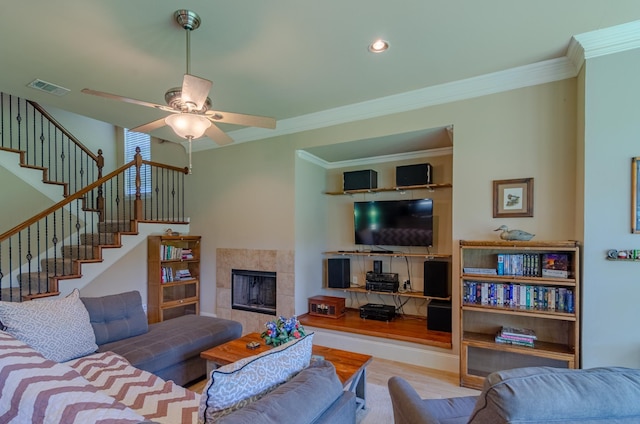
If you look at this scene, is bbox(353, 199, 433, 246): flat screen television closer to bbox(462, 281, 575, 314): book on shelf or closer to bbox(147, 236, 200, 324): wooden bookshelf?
bbox(462, 281, 575, 314): book on shelf

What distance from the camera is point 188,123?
227 centimetres

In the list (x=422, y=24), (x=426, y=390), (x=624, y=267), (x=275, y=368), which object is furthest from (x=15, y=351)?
(x=624, y=267)

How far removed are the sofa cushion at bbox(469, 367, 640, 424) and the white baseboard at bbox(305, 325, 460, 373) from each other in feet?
8.17

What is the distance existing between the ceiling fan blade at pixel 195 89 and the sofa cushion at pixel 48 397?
1629mm

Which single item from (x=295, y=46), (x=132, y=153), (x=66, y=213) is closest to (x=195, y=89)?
(x=295, y=46)

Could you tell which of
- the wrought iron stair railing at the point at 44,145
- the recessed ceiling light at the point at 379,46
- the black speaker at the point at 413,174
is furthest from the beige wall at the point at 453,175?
the wrought iron stair railing at the point at 44,145

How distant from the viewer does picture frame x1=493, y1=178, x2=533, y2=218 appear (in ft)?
9.49

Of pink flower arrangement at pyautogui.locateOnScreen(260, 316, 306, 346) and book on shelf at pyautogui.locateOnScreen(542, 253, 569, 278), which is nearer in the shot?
pink flower arrangement at pyautogui.locateOnScreen(260, 316, 306, 346)

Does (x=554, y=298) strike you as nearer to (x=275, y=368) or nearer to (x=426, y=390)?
(x=426, y=390)

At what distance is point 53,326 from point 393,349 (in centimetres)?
309

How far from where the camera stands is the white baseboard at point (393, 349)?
322 centimetres

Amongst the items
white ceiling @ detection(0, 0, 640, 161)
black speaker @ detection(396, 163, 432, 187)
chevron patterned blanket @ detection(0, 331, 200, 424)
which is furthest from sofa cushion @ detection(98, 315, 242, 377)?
black speaker @ detection(396, 163, 432, 187)

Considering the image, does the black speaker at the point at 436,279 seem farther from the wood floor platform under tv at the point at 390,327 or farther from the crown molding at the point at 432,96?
the crown molding at the point at 432,96

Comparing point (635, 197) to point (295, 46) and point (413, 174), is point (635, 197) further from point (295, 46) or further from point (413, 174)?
point (295, 46)
